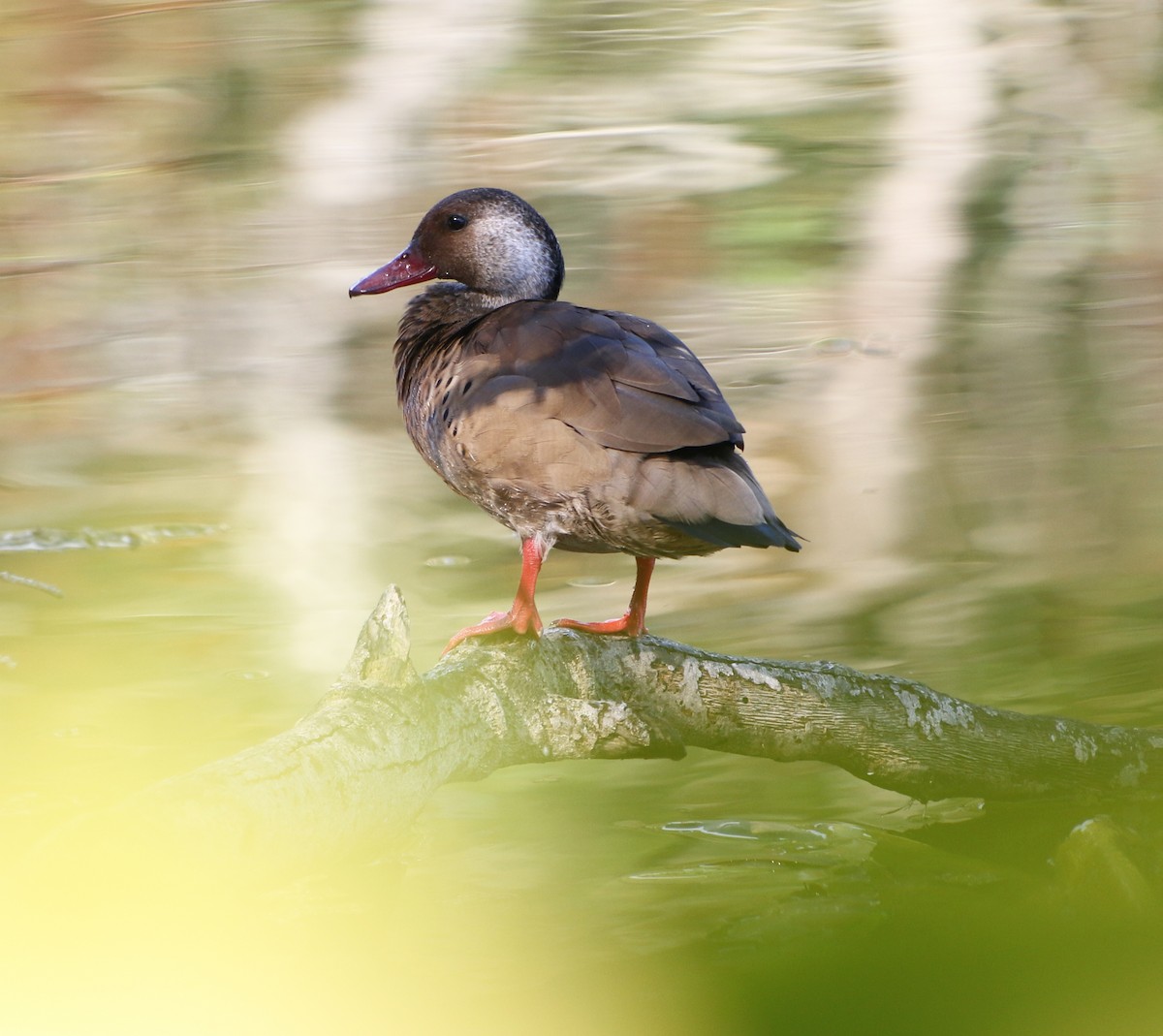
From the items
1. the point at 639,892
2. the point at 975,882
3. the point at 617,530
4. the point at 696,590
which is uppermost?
the point at 617,530

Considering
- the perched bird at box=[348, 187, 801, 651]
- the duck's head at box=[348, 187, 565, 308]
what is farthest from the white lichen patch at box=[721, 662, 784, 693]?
the duck's head at box=[348, 187, 565, 308]

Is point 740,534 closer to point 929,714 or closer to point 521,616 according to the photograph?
point 521,616

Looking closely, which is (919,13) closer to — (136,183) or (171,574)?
(136,183)

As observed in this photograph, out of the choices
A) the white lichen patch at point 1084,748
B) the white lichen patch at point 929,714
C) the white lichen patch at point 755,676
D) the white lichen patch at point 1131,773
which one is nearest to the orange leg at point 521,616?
the white lichen patch at point 755,676

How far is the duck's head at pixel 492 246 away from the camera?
142 inches

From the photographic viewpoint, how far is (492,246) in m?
3.63

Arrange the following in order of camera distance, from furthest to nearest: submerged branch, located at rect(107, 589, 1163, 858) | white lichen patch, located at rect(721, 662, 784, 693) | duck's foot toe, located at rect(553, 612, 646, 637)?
duck's foot toe, located at rect(553, 612, 646, 637), white lichen patch, located at rect(721, 662, 784, 693), submerged branch, located at rect(107, 589, 1163, 858)

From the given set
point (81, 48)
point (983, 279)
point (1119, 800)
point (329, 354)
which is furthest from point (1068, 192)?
point (1119, 800)

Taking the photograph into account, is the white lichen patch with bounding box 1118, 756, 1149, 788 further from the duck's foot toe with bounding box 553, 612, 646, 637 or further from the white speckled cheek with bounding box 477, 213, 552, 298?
the white speckled cheek with bounding box 477, 213, 552, 298

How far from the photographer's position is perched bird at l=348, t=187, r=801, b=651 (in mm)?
2742

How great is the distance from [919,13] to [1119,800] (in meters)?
9.13

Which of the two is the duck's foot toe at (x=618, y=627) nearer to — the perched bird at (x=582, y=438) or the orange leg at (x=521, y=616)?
the perched bird at (x=582, y=438)

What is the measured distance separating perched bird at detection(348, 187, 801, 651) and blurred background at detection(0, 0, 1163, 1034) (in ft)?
2.30

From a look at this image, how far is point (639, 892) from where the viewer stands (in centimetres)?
329
